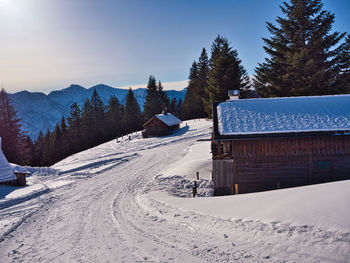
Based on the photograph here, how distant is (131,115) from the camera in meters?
69.2

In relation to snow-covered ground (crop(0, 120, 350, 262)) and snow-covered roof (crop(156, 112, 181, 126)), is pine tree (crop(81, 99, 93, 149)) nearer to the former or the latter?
snow-covered roof (crop(156, 112, 181, 126))

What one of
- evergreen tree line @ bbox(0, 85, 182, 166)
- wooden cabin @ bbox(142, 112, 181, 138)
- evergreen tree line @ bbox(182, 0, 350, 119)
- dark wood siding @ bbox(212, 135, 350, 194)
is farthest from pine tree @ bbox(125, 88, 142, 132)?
dark wood siding @ bbox(212, 135, 350, 194)

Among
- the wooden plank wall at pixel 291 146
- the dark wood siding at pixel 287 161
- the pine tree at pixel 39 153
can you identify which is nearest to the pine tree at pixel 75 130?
the pine tree at pixel 39 153

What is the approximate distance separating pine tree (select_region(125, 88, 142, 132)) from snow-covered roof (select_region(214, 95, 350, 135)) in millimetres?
54518

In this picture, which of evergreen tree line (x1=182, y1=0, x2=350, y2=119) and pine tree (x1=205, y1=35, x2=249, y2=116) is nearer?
evergreen tree line (x1=182, y1=0, x2=350, y2=119)

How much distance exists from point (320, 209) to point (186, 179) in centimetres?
1128

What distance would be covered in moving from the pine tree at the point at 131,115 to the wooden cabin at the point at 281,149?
56436 millimetres

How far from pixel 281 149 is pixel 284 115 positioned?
2419 millimetres

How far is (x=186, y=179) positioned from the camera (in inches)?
684

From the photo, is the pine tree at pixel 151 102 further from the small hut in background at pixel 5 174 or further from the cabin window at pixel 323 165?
the cabin window at pixel 323 165

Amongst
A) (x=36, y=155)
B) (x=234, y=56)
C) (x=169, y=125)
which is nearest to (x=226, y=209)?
(x=234, y=56)

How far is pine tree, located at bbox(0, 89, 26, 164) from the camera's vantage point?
38.4 m

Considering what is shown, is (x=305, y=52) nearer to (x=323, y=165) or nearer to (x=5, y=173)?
(x=323, y=165)

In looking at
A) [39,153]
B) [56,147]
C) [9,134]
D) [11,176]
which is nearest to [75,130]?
[56,147]
